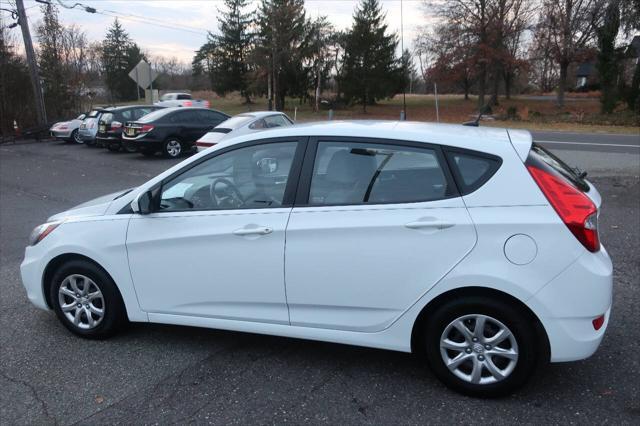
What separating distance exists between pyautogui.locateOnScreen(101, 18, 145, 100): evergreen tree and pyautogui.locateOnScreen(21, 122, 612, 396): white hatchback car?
62.5 meters

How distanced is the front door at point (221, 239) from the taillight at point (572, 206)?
5.02ft

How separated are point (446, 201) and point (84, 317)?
2.84m

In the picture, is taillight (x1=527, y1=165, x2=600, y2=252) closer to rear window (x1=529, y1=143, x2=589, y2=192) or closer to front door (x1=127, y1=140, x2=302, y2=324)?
rear window (x1=529, y1=143, x2=589, y2=192)

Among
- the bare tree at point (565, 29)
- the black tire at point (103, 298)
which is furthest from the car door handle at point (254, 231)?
the bare tree at point (565, 29)

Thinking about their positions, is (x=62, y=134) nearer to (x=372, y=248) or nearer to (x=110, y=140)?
(x=110, y=140)

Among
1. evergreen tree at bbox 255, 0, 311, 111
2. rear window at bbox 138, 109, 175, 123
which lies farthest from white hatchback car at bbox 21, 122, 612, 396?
evergreen tree at bbox 255, 0, 311, 111

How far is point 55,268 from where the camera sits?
13.4 ft

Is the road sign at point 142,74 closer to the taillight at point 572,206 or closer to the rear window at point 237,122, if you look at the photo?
the rear window at point 237,122

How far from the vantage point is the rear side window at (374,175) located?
3215mm

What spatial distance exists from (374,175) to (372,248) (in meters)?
0.48

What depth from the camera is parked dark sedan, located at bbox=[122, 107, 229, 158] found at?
16.3m

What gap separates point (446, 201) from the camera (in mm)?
3109

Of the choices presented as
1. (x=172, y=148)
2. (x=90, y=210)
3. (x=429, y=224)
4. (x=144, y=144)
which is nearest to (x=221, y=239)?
(x=90, y=210)

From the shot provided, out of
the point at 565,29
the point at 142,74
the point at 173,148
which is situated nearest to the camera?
the point at 173,148
